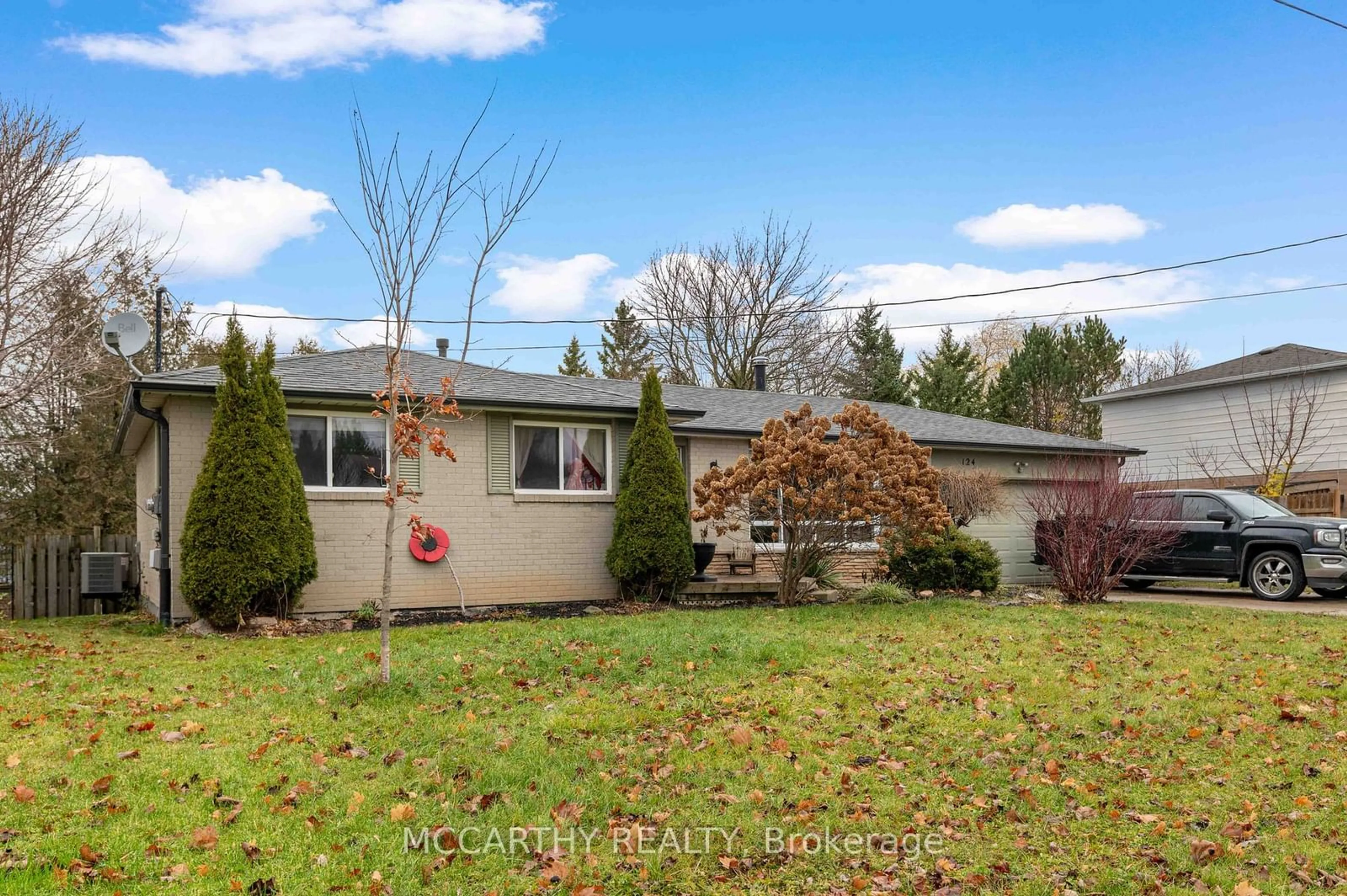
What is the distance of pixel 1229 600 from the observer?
46.4 feet

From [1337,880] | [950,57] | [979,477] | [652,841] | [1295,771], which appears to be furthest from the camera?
[979,477]

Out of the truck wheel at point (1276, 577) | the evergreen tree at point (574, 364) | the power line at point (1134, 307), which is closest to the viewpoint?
the truck wheel at point (1276, 577)

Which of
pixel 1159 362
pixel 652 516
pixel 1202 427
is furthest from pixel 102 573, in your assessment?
pixel 1159 362

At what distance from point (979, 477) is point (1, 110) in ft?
52.5

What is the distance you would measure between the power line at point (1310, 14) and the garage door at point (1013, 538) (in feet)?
32.1

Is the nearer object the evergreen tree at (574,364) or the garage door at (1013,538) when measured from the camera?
the garage door at (1013,538)

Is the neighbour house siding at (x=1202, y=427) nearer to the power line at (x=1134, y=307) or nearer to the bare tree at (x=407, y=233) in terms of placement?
the power line at (x=1134, y=307)

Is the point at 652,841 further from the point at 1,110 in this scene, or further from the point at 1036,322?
the point at 1036,322

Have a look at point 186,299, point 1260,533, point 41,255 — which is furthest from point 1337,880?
point 186,299

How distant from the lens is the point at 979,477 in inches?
642

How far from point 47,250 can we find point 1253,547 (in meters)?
18.6

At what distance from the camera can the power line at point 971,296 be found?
1838 cm

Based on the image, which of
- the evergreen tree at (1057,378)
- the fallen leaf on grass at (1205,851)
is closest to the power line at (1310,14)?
the fallen leaf on grass at (1205,851)

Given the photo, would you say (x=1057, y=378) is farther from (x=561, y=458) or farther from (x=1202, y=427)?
(x=561, y=458)
